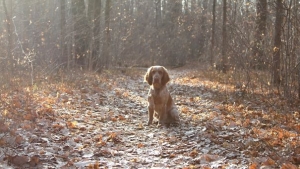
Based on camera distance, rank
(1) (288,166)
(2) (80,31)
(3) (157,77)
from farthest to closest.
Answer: (2) (80,31)
(3) (157,77)
(1) (288,166)

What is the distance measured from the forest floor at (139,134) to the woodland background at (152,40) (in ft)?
3.59

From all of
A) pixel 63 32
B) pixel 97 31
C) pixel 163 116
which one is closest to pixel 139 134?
pixel 163 116

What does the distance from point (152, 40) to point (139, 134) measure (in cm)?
2640

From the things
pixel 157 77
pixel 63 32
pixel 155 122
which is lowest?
pixel 155 122

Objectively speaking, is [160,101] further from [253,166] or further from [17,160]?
[17,160]

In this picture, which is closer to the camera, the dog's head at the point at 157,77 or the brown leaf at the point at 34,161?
the brown leaf at the point at 34,161

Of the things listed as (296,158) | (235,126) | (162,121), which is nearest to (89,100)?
(162,121)

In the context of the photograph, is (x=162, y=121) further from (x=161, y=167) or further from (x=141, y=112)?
(x=161, y=167)

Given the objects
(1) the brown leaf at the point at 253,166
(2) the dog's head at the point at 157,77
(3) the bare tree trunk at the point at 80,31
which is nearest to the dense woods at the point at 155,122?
(1) the brown leaf at the point at 253,166

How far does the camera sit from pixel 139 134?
6.67 meters

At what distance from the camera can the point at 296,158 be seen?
4.32 meters

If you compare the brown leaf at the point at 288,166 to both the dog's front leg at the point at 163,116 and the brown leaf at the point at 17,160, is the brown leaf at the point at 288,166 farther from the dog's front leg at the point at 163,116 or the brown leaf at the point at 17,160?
the dog's front leg at the point at 163,116

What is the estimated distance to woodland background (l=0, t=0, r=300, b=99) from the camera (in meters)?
8.94

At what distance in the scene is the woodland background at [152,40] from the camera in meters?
8.94
